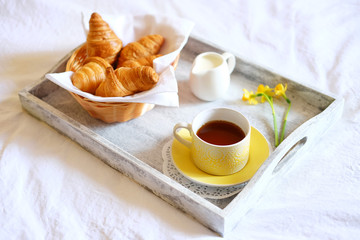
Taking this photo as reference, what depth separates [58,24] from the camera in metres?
1.36

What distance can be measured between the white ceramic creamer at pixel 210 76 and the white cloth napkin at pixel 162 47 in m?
0.06

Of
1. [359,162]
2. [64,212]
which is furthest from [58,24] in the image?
[359,162]

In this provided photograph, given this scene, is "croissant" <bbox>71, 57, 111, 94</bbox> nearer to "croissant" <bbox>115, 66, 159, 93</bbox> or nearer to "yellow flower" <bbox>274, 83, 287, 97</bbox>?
"croissant" <bbox>115, 66, 159, 93</bbox>

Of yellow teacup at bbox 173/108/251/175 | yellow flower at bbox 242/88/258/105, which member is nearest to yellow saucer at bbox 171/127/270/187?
yellow teacup at bbox 173/108/251/175

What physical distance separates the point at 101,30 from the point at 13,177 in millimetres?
373

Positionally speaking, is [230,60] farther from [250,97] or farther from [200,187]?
[200,187]

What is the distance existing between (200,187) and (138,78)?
25cm

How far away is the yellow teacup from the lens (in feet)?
2.81

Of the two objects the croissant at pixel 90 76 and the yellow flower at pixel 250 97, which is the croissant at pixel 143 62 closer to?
the croissant at pixel 90 76

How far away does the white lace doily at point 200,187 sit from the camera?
875 mm

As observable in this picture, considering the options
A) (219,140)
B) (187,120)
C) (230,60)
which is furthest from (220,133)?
(230,60)

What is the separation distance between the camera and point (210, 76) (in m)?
1.05

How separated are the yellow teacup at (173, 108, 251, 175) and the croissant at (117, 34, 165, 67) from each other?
24 centimetres

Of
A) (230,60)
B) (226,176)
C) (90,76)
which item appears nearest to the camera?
(226,176)
